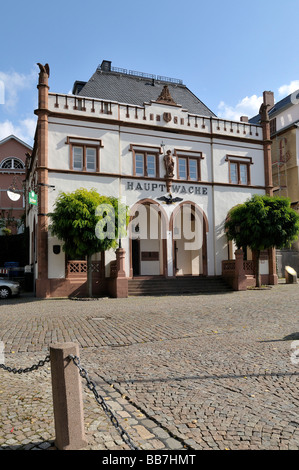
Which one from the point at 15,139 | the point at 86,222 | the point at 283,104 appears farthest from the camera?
the point at 15,139

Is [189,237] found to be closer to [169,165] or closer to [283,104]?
[169,165]

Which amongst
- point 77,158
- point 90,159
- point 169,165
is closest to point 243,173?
point 169,165

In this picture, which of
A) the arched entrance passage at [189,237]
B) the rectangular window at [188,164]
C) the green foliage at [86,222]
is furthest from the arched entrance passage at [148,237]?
the green foliage at [86,222]

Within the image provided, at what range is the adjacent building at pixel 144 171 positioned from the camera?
19062 mm

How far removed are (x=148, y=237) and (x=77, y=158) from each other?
648 centimetres

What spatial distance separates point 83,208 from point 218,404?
13.0 metres

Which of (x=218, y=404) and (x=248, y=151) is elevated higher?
(x=248, y=151)

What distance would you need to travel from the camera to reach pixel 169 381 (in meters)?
5.26

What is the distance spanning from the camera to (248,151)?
79.6 feet

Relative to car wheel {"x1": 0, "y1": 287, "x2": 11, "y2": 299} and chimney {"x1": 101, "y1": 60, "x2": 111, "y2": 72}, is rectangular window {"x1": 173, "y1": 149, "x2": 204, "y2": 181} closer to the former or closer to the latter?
chimney {"x1": 101, "y1": 60, "x2": 111, "y2": 72}

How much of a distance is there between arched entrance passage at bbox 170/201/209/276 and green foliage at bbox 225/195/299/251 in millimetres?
2889

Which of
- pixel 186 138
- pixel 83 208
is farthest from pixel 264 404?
pixel 186 138

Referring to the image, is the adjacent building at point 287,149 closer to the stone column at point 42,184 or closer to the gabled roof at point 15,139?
the stone column at point 42,184
